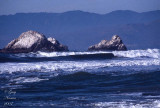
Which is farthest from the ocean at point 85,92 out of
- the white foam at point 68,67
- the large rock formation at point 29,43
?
the large rock formation at point 29,43

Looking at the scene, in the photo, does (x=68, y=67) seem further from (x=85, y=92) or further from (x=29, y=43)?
(x=29, y=43)

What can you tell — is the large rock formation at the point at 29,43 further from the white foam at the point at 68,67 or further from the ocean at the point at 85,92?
the ocean at the point at 85,92

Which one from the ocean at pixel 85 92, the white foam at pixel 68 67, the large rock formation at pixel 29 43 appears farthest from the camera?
the large rock formation at pixel 29 43

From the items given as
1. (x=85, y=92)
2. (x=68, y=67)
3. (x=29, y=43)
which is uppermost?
(x=29, y=43)

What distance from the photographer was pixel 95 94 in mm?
13977

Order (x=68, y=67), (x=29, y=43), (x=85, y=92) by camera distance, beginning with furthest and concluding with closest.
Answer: (x=29, y=43), (x=68, y=67), (x=85, y=92)

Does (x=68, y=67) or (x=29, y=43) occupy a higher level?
(x=29, y=43)

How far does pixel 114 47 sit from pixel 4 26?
112m

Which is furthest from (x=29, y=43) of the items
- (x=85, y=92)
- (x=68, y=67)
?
→ (x=85, y=92)

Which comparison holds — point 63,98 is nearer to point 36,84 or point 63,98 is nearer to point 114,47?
point 36,84

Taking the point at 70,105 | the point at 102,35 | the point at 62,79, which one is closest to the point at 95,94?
the point at 70,105

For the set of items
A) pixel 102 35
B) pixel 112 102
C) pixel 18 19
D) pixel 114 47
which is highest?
pixel 18 19

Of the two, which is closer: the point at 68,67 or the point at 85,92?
the point at 85,92

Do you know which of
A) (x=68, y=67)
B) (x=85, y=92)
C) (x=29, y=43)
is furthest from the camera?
(x=29, y=43)
